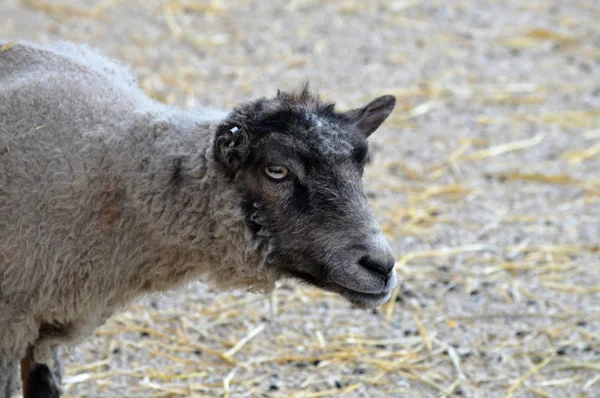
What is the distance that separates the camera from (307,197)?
388 cm

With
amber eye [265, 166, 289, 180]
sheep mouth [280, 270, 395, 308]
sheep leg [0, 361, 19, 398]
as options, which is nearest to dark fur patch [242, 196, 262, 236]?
amber eye [265, 166, 289, 180]

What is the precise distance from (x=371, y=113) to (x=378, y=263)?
0.89 meters

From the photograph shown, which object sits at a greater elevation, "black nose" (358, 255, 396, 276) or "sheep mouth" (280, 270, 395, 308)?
"black nose" (358, 255, 396, 276)

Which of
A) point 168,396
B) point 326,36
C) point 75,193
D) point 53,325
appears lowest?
point 326,36

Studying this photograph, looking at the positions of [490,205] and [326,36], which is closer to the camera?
[490,205]

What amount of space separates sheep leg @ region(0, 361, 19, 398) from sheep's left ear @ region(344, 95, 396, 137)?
1.91 m

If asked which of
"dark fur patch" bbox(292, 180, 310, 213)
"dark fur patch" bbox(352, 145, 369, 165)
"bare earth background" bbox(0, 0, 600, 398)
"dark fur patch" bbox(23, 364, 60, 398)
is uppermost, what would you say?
"dark fur patch" bbox(352, 145, 369, 165)

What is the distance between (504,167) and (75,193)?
525 centimetres

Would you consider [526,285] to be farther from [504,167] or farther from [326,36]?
[326,36]

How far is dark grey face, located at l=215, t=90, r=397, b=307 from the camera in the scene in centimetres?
384

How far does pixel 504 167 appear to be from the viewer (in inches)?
333

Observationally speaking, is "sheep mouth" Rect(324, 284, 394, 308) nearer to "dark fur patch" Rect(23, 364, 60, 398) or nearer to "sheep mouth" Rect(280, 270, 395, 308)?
"sheep mouth" Rect(280, 270, 395, 308)

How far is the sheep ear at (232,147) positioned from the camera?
3861 mm

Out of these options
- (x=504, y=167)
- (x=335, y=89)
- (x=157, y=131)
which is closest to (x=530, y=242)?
(x=504, y=167)
